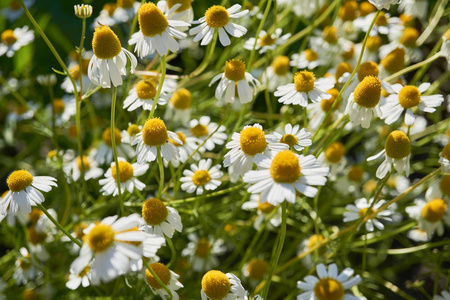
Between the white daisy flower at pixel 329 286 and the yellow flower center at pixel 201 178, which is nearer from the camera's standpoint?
the white daisy flower at pixel 329 286

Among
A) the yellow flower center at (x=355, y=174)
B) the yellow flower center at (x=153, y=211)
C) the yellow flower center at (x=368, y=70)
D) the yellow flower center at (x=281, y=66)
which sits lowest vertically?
the yellow flower center at (x=355, y=174)

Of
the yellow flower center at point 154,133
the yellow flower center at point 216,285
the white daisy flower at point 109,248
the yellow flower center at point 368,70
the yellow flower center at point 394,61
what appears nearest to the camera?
the white daisy flower at point 109,248

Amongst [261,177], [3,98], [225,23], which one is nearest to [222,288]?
[261,177]

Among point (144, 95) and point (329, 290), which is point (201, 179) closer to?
point (144, 95)

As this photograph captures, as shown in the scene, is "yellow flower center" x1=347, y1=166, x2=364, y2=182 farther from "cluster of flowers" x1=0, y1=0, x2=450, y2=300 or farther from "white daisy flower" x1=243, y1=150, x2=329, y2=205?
"white daisy flower" x1=243, y1=150, x2=329, y2=205

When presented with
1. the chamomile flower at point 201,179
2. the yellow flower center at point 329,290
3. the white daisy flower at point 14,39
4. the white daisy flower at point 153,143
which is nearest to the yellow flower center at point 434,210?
the yellow flower center at point 329,290

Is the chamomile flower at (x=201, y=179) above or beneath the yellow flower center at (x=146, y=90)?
beneath

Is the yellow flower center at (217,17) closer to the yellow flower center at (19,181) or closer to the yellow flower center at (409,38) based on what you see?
the yellow flower center at (19,181)

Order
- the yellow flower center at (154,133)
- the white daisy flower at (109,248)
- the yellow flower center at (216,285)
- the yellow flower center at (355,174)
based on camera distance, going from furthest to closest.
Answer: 1. the yellow flower center at (355,174)
2. the yellow flower center at (154,133)
3. the yellow flower center at (216,285)
4. the white daisy flower at (109,248)

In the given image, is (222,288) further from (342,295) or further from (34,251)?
(34,251)
